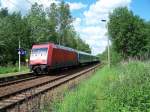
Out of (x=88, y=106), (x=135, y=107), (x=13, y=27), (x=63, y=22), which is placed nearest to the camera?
(x=135, y=107)

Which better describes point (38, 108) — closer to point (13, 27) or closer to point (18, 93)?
point (18, 93)

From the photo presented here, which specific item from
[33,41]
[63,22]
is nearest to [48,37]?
[33,41]

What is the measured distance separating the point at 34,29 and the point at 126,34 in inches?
1306

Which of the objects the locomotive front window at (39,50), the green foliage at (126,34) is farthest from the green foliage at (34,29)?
the locomotive front window at (39,50)

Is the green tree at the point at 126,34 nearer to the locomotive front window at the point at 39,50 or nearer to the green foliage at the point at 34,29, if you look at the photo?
the locomotive front window at the point at 39,50

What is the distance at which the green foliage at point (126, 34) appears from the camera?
44.0m

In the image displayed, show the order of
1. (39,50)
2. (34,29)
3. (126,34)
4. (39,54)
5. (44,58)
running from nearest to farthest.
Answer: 1. (44,58)
2. (39,54)
3. (39,50)
4. (126,34)
5. (34,29)

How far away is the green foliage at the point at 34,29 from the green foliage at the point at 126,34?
21.5m

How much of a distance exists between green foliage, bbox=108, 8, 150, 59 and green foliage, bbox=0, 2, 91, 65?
21540mm

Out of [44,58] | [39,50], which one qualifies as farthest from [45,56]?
[39,50]

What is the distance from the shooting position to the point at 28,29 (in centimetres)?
7406

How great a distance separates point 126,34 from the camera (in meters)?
44.3

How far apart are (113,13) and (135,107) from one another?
38896 mm

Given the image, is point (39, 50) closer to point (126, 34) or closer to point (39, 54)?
point (39, 54)
